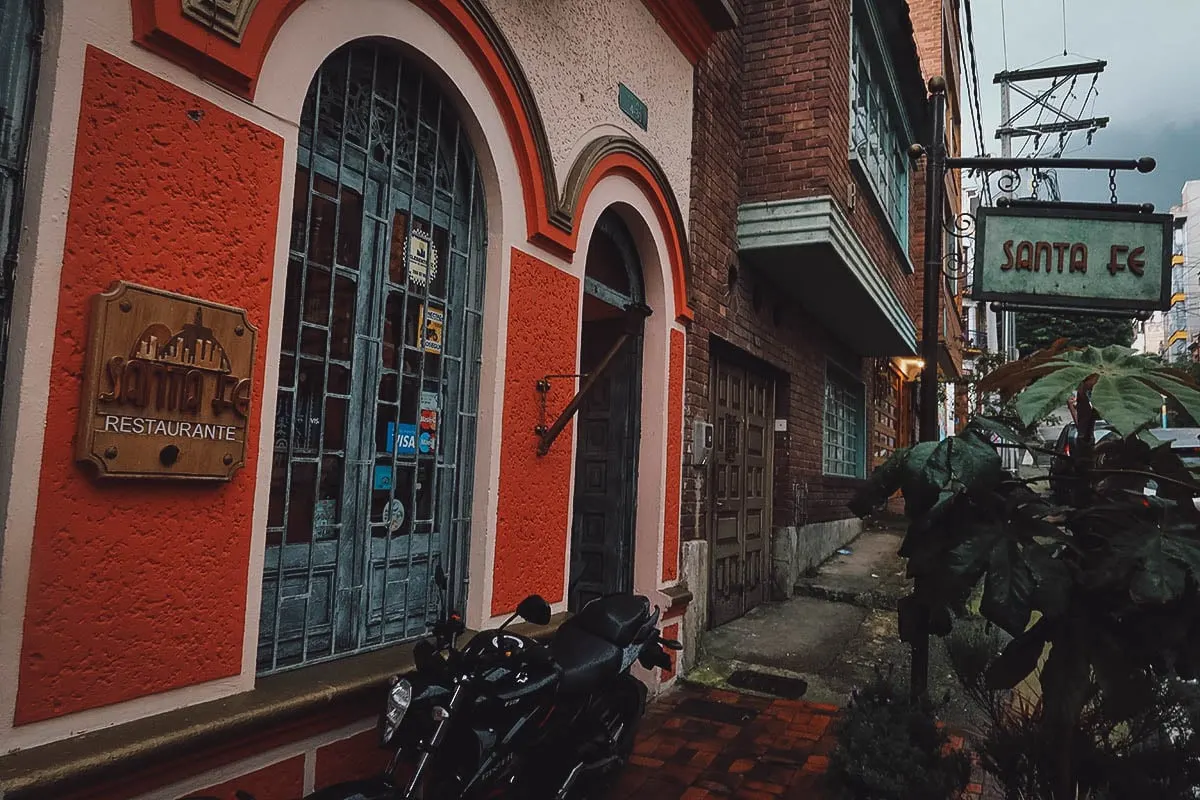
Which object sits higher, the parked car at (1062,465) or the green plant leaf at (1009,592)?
the parked car at (1062,465)

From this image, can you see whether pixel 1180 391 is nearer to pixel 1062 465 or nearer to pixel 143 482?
pixel 1062 465

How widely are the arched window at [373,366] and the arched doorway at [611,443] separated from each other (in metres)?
1.70

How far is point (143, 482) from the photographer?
2.31m

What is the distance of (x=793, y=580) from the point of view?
329 inches

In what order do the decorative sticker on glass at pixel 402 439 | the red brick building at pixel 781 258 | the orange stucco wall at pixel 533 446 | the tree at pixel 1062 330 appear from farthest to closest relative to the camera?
the tree at pixel 1062 330, the red brick building at pixel 781 258, the orange stucco wall at pixel 533 446, the decorative sticker on glass at pixel 402 439

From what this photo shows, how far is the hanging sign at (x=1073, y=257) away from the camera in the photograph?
404 centimetres

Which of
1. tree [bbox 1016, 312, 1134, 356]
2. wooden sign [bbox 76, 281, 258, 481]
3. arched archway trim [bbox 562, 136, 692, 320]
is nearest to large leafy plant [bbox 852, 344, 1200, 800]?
wooden sign [bbox 76, 281, 258, 481]

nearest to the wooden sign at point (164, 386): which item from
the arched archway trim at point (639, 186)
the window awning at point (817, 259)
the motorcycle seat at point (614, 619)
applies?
the motorcycle seat at point (614, 619)

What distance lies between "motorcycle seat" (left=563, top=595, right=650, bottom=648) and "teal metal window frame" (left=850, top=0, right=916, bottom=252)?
5.20 metres

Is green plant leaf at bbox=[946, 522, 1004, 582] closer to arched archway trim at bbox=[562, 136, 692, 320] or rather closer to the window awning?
arched archway trim at bbox=[562, 136, 692, 320]

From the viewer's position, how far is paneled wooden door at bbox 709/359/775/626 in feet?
22.7

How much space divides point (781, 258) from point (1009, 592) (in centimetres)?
491

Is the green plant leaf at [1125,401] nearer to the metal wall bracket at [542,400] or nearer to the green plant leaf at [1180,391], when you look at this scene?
the green plant leaf at [1180,391]

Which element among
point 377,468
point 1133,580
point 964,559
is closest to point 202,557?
point 377,468
